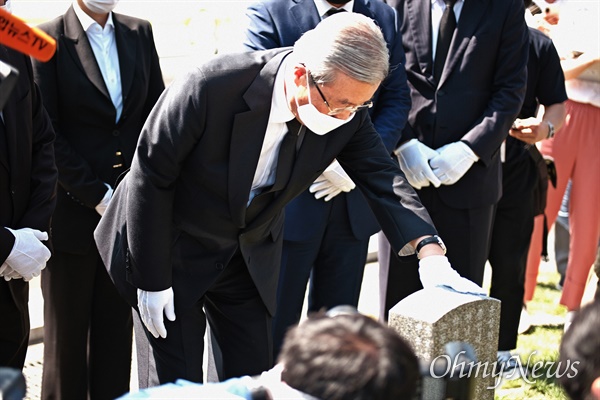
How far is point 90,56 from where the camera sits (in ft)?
13.6

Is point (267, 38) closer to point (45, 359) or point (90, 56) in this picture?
point (90, 56)

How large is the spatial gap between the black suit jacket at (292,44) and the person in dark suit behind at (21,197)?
3.48 feet

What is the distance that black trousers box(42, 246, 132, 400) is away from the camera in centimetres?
409

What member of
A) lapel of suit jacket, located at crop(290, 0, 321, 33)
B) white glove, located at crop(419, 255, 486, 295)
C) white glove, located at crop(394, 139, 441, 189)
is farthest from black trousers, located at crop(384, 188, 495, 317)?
white glove, located at crop(419, 255, 486, 295)

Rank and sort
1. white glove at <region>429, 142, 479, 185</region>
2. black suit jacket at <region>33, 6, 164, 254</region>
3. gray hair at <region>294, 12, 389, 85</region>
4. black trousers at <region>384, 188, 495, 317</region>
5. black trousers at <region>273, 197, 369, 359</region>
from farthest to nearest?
black trousers at <region>384, 188, 495, 317</region>, white glove at <region>429, 142, 479, 185</region>, black trousers at <region>273, 197, 369, 359</region>, black suit jacket at <region>33, 6, 164, 254</region>, gray hair at <region>294, 12, 389, 85</region>

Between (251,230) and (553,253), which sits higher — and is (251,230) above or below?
above

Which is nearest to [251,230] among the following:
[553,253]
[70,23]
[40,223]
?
[40,223]

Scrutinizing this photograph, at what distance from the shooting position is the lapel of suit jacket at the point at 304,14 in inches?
167

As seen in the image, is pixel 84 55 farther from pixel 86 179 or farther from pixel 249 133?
pixel 249 133

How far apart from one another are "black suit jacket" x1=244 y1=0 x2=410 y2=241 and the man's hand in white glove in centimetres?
4

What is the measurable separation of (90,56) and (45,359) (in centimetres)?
130

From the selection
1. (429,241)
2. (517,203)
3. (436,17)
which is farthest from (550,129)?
(429,241)

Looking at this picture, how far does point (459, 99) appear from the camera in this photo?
4566 mm

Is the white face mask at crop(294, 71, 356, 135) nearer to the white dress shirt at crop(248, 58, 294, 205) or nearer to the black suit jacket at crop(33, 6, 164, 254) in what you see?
the white dress shirt at crop(248, 58, 294, 205)
